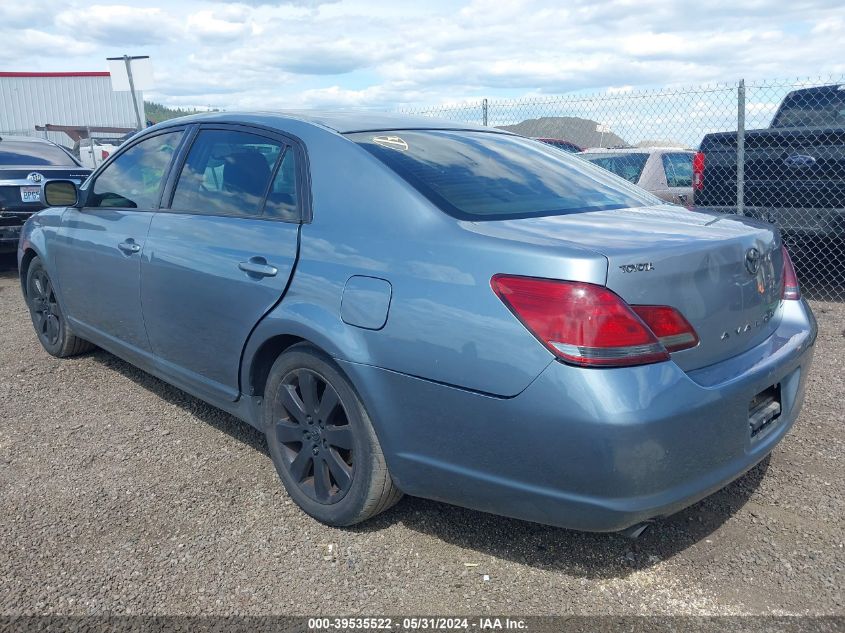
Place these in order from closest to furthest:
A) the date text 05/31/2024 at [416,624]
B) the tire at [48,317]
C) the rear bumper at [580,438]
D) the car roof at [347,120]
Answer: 1. the rear bumper at [580,438]
2. the date text 05/31/2024 at [416,624]
3. the car roof at [347,120]
4. the tire at [48,317]

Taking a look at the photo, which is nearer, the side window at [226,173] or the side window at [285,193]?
the side window at [285,193]

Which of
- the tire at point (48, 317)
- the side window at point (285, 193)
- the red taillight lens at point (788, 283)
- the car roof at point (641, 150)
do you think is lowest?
the tire at point (48, 317)

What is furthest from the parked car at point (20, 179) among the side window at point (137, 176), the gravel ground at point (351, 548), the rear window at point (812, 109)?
the rear window at point (812, 109)

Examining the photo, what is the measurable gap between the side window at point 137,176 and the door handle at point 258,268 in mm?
1028

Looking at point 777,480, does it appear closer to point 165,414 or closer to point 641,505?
point 641,505

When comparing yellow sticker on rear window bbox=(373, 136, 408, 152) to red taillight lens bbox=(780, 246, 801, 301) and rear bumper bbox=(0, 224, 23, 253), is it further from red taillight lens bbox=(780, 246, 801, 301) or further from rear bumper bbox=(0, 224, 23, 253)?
rear bumper bbox=(0, 224, 23, 253)

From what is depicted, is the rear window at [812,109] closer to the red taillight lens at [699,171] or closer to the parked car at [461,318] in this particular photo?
the red taillight lens at [699,171]

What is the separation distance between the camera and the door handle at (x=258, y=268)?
291 cm

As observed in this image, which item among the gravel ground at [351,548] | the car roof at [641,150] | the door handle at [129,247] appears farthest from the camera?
the car roof at [641,150]

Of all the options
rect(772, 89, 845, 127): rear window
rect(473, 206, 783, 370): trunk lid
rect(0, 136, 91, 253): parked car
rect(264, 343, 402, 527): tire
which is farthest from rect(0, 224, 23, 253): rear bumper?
rect(772, 89, 845, 127): rear window

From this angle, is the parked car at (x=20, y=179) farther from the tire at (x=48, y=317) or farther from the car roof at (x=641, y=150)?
the car roof at (x=641, y=150)

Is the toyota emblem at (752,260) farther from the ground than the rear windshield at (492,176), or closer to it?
closer to it

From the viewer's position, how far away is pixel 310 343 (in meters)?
2.80

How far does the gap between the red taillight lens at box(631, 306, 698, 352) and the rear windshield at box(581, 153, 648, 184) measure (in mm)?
8044
